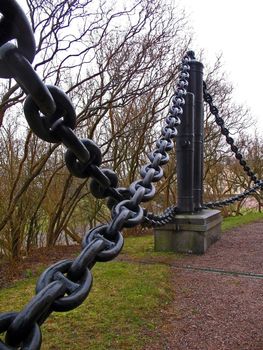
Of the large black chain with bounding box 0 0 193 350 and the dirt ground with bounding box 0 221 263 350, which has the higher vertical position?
the large black chain with bounding box 0 0 193 350

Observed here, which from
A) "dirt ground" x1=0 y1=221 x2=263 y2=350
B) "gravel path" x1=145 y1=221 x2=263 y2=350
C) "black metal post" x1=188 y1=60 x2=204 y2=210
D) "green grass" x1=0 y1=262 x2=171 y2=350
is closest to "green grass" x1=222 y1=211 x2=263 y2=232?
"black metal post" x1=188 y1=60 x2=204 y2=210

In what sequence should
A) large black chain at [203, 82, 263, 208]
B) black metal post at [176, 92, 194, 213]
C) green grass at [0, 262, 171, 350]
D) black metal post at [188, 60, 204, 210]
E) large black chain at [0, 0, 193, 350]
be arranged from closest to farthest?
large black chain at [0, 0, 193, 350]
green grass at [0, 262, 171, 350]
large black chain at [203, 82, 263, 208]
black metal post at [176, 92, 194, 213]
black metal post at [188, 60, 204, 210]

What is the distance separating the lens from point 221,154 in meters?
14.5

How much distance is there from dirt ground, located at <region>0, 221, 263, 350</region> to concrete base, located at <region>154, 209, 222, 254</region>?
0.20m

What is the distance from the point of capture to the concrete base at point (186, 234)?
5293 millimetres

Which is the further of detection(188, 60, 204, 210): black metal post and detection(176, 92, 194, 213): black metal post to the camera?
detection(188, 60, 204, 210): black metal post

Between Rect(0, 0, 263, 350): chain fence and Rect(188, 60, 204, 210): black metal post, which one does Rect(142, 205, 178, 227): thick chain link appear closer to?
Rect(0, 0, 263, 350): chain fence

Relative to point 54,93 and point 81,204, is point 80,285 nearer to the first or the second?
point 54,93

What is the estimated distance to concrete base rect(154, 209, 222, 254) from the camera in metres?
5.29

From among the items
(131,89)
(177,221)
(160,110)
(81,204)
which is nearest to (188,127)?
(177,221)

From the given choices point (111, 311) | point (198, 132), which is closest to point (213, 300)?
point (111, 311)

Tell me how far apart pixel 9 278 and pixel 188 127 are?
336 centimetres

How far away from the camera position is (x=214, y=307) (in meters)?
3.45

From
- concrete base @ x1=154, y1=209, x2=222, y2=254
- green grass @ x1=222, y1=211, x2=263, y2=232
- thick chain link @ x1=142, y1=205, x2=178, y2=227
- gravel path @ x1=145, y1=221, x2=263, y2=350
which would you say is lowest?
gravel path @ x1=145, y1=221, x2=263, y2=350
